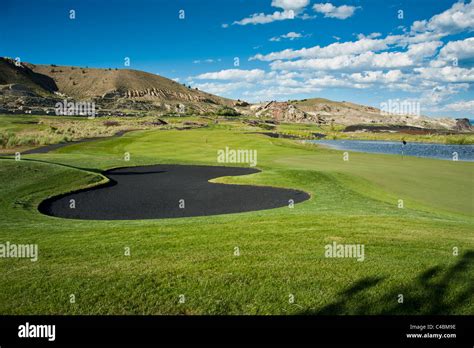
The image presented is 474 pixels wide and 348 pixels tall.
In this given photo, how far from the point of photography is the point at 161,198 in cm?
2320

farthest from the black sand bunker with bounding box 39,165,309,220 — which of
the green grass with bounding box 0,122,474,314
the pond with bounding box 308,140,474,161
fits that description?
the pond with bounding box 308,140,474,161

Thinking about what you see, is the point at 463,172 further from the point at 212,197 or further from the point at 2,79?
the point at 2,79

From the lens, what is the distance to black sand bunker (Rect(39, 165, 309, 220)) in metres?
19.3

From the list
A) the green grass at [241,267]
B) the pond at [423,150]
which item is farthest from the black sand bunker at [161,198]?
the pond at [423,150]

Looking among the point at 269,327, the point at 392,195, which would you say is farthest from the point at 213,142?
the point at 269,327

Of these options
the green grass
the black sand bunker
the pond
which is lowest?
the black sand bunker

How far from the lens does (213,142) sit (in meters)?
64.0

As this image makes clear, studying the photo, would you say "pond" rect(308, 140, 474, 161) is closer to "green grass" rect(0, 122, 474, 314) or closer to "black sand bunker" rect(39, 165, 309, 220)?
"black sand bunker" rect(39, 165, 309, 220)

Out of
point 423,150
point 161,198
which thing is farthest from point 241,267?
point 423,150

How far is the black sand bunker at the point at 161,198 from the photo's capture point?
1927cm

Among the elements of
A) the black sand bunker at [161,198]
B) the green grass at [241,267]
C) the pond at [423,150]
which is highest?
the pond at [423,150]

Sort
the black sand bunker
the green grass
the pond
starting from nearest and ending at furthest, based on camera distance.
Answer: the green grass → the black sand bunker → the pond

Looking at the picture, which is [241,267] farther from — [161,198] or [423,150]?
[423,150]

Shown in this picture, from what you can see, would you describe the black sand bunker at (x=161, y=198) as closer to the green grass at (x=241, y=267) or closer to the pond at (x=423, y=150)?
the green grass at (x=241, y=267)
